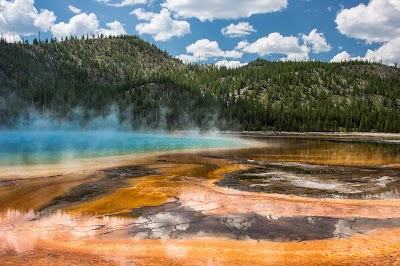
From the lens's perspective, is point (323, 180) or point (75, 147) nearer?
point (323, 180)

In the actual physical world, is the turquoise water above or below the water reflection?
below

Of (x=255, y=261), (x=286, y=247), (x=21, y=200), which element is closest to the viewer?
(x=255, y=261)

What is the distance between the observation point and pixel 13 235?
1327 centimetres

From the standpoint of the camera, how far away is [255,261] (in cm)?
1096

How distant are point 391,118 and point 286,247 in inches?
5815

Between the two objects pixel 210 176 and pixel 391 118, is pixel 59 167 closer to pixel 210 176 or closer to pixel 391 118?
pixel 210 176

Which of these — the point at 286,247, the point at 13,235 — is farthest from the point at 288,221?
the point at 13,235

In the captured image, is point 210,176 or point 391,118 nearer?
point 210,176

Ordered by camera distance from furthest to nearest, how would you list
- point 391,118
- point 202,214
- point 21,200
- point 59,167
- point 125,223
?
point 391,118 → point 59,167 → point 21,200 → point 202,214 → point 125,223

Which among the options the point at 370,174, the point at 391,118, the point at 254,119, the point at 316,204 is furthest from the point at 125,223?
the point at 391,118

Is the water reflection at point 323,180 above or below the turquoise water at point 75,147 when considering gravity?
above

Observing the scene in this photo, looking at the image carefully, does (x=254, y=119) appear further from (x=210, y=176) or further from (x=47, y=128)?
(x=210, y=176)

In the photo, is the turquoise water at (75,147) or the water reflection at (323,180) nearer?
the water reflection at (323,180)

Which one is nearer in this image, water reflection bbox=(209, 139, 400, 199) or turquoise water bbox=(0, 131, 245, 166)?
water reflection bbox=(209, 139, 400, 199)
